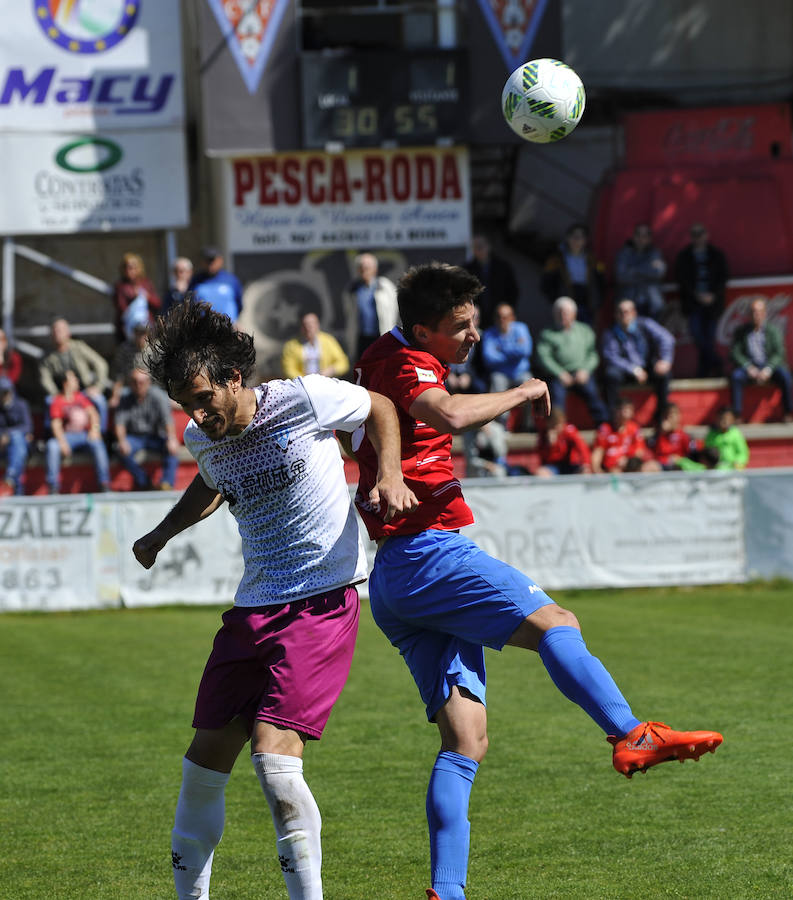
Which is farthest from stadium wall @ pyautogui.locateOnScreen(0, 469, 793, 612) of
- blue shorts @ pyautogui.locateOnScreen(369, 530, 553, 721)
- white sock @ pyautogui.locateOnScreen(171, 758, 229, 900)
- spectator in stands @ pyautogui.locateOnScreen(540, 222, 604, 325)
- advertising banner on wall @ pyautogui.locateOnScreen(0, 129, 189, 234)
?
white sock @ pyautogui.locateOnScreen(171, 758, 229, 900)

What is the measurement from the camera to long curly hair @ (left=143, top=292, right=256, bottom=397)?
4078mm

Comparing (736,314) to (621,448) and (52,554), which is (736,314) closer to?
(621,448)

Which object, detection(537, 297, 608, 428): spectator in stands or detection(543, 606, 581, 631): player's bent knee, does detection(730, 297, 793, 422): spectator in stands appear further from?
detection(543, 606, 581, 631): player's bent knee

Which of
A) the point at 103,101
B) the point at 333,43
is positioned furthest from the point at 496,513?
the point at 103,101

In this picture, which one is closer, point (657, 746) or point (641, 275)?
point (657, 746)

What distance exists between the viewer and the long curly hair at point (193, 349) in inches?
161

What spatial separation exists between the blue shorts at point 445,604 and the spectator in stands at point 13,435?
12.1 m

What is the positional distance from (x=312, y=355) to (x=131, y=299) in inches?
93.4

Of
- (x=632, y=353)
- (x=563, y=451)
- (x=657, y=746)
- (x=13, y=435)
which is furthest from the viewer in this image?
(x=632, y=353)

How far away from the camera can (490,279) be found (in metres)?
16.8

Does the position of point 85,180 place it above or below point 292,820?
above

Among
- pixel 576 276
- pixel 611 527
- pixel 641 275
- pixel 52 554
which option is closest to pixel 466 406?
pixel 611 527

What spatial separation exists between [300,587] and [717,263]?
14.7 metres

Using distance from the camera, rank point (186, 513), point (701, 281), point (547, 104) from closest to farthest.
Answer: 1. point (186, 513)
2. point (547, 104)
3. point (701, 281)
